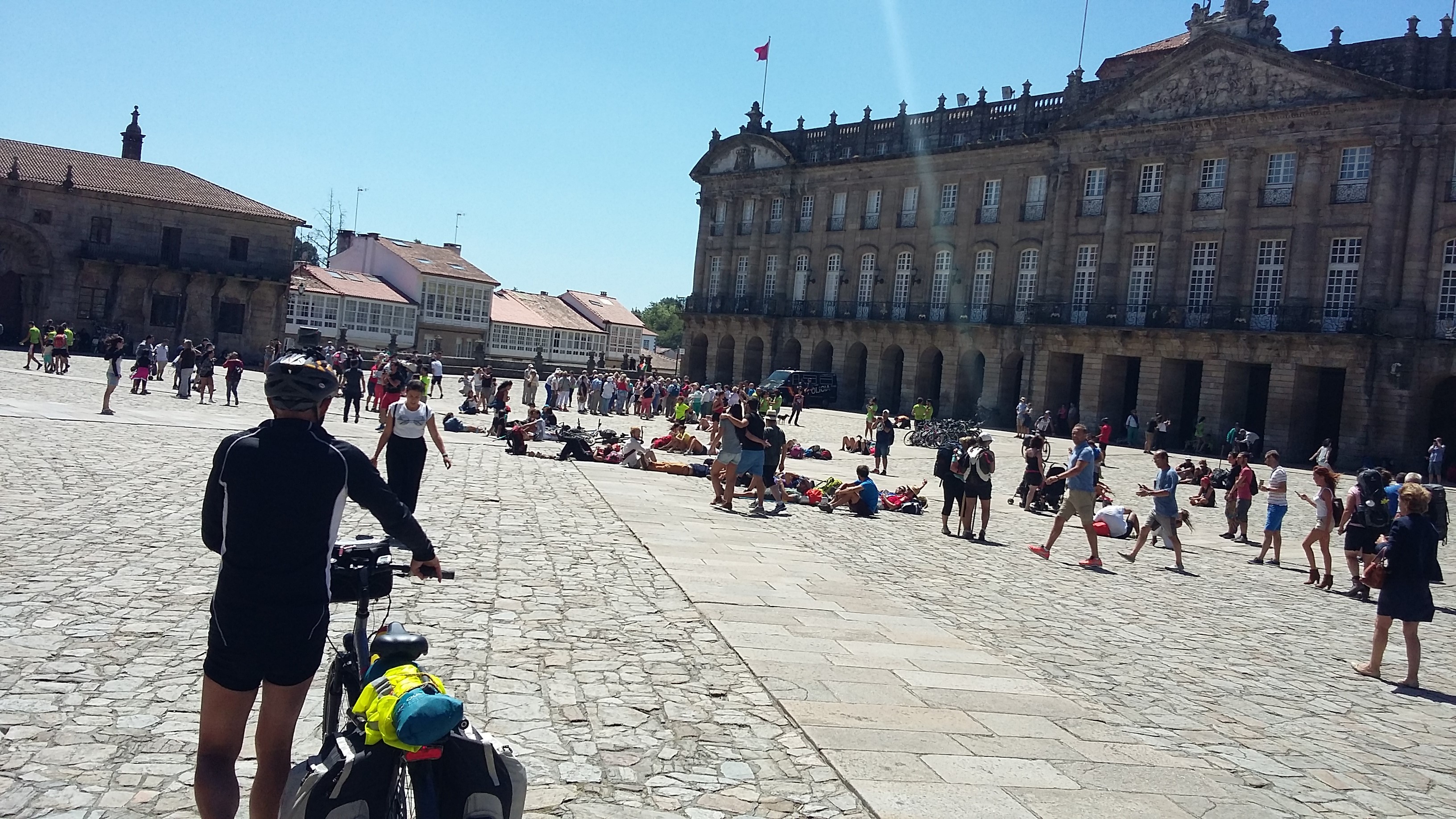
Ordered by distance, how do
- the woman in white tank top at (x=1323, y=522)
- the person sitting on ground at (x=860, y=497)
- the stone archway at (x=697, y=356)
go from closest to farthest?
the woman in white tank top at (x=1323, y=522) → the person sitting on ground at (x=860, y=497) → the stone archway at (x=697, y=356)

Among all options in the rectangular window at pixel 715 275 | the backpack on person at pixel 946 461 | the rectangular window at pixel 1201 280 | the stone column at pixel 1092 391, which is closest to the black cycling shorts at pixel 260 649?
the backpack on person at pixel 946 461

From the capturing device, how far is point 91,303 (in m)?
52.3

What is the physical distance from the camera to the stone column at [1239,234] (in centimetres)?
3928

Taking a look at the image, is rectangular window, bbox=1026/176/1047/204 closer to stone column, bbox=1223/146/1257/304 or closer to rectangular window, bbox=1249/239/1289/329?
stone column, bbox=1223/146/1257/304

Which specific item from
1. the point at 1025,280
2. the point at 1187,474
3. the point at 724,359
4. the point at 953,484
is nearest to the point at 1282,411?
the point at 1187,474

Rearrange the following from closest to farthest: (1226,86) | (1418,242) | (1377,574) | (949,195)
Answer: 1. (1377,574)
2. (1418,242)
3. (1226,86)
4. (949,195)

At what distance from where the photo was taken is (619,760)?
5.30 m

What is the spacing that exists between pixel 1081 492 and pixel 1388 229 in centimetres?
2752

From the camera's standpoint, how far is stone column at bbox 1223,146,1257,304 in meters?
39.3

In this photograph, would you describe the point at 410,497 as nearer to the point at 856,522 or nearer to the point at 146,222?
the point at 856,522

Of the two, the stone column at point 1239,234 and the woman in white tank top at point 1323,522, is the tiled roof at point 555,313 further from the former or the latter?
the woman in white tank top at point 1323,522

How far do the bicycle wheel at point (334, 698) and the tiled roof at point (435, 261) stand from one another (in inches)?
2666

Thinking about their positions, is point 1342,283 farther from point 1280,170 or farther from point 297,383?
point 297,383

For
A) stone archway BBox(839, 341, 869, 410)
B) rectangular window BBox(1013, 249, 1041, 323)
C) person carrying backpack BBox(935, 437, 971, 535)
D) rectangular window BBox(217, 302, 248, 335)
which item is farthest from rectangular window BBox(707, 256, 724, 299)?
person carrying backpack BBox(935, 437, 971, 535)
